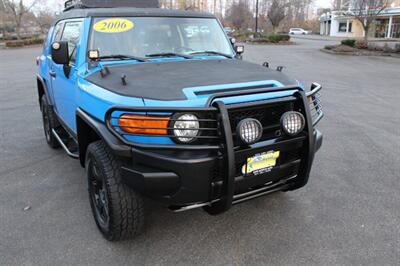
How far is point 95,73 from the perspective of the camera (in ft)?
10.8

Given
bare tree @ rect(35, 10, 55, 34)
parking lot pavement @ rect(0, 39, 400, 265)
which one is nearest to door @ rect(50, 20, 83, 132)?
parking lot pavement @ rect(0, 39, 400, 265)

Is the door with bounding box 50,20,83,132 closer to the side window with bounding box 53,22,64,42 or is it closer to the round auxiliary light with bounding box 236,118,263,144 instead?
the side window with bounding box 53,22,64,42

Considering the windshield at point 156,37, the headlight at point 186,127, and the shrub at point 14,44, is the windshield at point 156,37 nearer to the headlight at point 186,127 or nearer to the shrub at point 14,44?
the headlight at point 186,127

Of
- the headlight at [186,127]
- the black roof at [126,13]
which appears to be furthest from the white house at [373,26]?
the headlight at [186,127]

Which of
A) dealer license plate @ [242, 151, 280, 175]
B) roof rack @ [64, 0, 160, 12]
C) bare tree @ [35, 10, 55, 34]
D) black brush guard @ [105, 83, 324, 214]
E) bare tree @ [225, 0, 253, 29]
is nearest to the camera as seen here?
black brush guard @ [105, 83, 324, 214]

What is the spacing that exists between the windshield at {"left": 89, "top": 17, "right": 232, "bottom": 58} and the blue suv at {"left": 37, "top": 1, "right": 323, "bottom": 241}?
0.01 m

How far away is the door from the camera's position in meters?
3.74

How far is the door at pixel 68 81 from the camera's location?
374 centimetres

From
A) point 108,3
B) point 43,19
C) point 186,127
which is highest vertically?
point 43,19

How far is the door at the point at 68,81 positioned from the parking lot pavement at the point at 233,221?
771 mm

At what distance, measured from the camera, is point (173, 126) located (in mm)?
2512

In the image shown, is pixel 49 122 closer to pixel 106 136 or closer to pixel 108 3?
pixel 108 3

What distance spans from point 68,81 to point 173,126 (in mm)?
1930

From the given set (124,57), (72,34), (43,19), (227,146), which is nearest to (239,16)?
(43,19)
